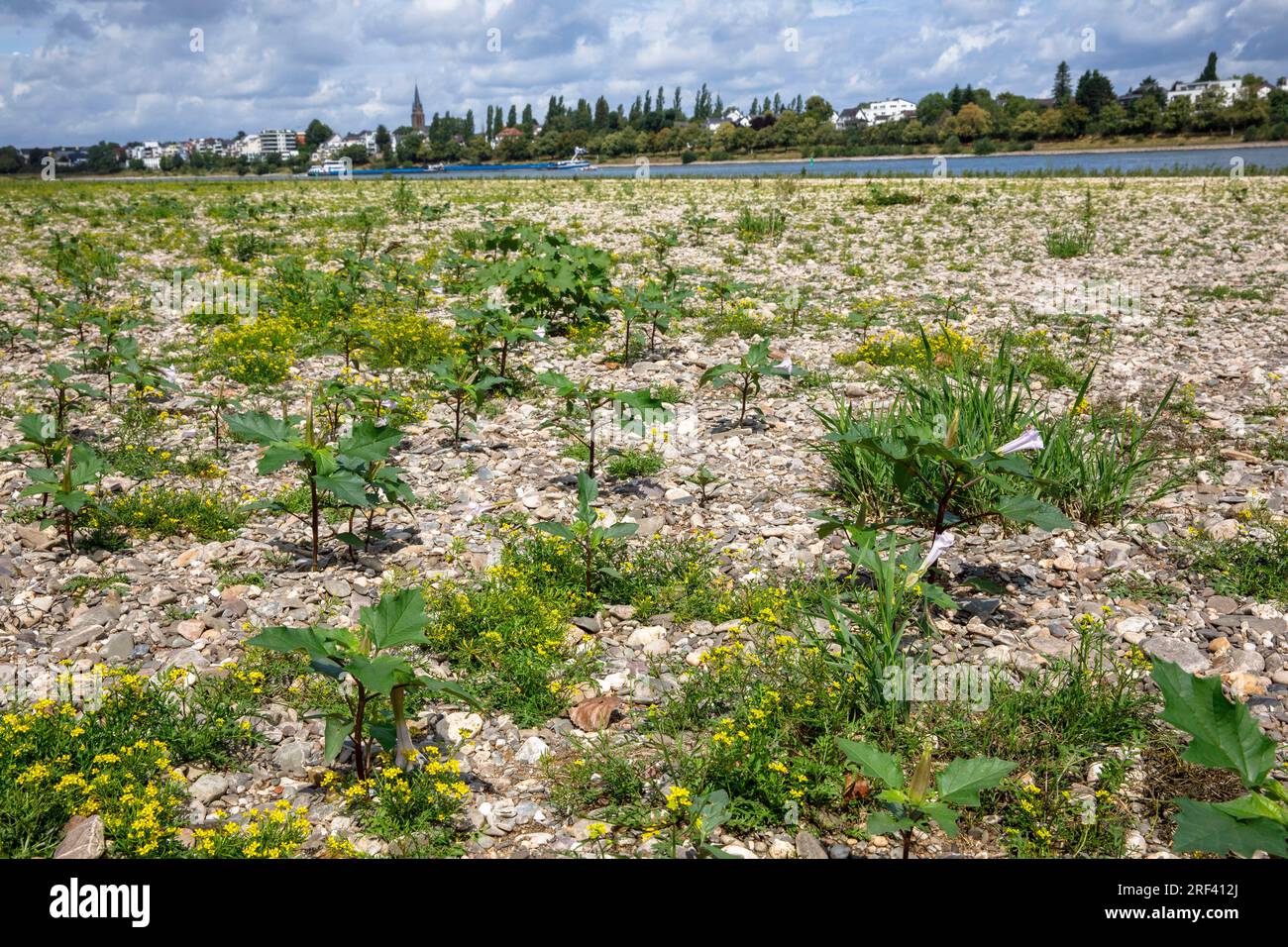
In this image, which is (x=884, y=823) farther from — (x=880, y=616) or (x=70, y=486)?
(x=70, y=486)

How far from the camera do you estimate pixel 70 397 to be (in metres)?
8.68

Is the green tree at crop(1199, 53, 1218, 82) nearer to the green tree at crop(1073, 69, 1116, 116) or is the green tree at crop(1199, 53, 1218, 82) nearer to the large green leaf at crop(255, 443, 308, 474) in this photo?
the green tree at crop(1073, 69, 1116, 116)

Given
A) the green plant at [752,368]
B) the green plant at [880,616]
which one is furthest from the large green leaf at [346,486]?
the green plant at [752,368]

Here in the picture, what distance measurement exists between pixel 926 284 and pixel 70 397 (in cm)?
1231

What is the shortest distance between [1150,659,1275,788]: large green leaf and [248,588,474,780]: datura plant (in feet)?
8.43

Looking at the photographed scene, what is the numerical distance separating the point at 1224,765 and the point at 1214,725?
0.44 ft

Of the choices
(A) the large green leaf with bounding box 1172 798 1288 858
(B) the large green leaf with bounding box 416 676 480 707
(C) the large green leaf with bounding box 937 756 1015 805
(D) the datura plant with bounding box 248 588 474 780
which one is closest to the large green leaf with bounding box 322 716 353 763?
(D) the datura plant with bounding box 248 588 474 780

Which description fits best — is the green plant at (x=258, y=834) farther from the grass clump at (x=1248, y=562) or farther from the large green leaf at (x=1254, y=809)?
the grass clump at (x=1248, y=562)

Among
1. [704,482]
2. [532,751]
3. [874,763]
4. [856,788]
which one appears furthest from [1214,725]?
[704,482]

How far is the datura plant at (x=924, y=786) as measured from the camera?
2848 millimetres

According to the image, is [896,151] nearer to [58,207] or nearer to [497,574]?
[58,207]
